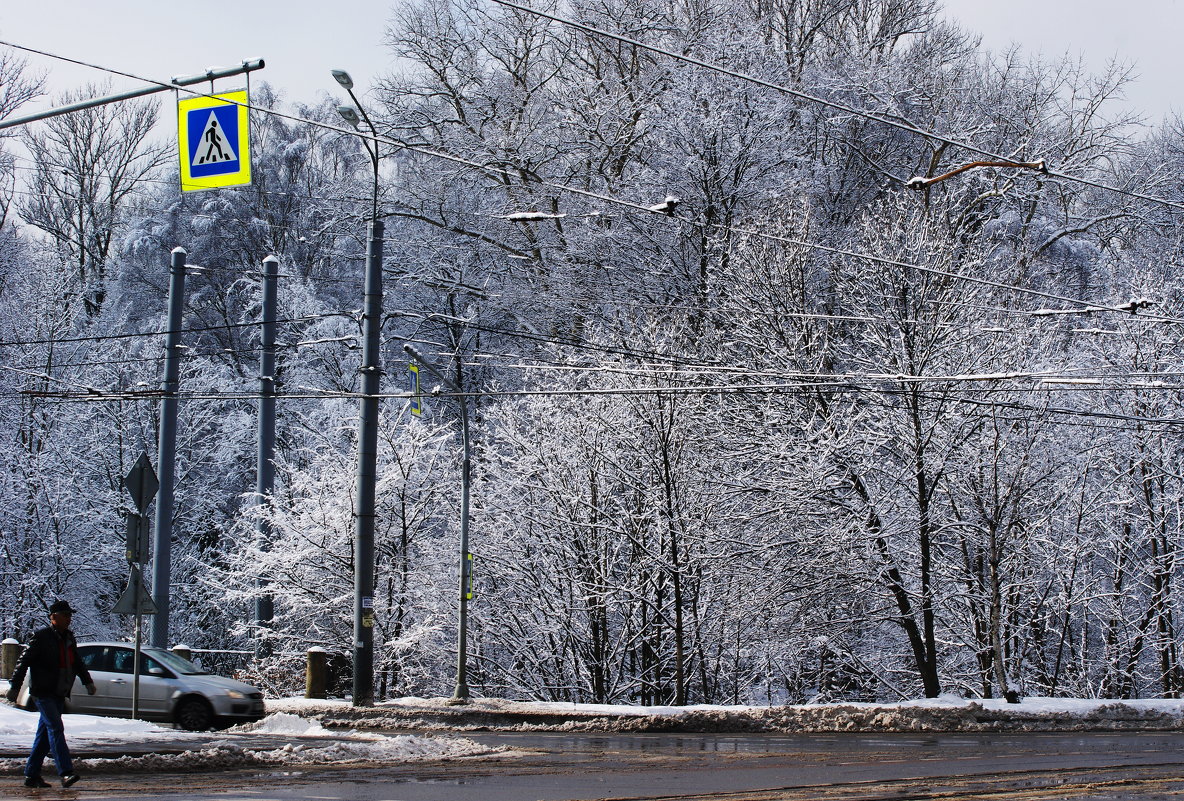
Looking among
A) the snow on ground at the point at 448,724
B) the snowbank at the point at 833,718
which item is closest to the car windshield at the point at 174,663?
the snow on ground at the point at 448,724

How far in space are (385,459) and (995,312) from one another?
14.8 metres

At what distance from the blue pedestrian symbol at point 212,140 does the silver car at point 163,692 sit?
823cm

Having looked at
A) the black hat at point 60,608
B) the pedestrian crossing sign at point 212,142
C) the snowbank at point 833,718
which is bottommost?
the snowbank at point 833,718

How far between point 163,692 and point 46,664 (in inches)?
339

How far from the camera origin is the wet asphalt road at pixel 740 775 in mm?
9461

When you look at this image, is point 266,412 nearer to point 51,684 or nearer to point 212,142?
point 212,142

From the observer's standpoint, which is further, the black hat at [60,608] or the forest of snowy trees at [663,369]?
the forest of snowy trees at [663,369]

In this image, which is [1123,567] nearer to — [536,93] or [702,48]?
[702,48]

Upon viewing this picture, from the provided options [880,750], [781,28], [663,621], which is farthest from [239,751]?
[781,28]

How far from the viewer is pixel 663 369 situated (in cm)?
2455

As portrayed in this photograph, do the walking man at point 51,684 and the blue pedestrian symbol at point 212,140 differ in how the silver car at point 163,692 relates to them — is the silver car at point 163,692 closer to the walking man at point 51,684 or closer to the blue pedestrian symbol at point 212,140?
the walking man at point 51,684

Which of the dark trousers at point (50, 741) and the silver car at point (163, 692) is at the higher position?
the dark trousers at point (50, 741)

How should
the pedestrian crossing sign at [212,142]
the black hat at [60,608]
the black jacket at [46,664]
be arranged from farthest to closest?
the pedestrian crossing sign at [212,142] → the black hat at [60,608] → the black jacket at [46,664]

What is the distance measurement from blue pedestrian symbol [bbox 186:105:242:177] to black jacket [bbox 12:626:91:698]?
17.0ft
